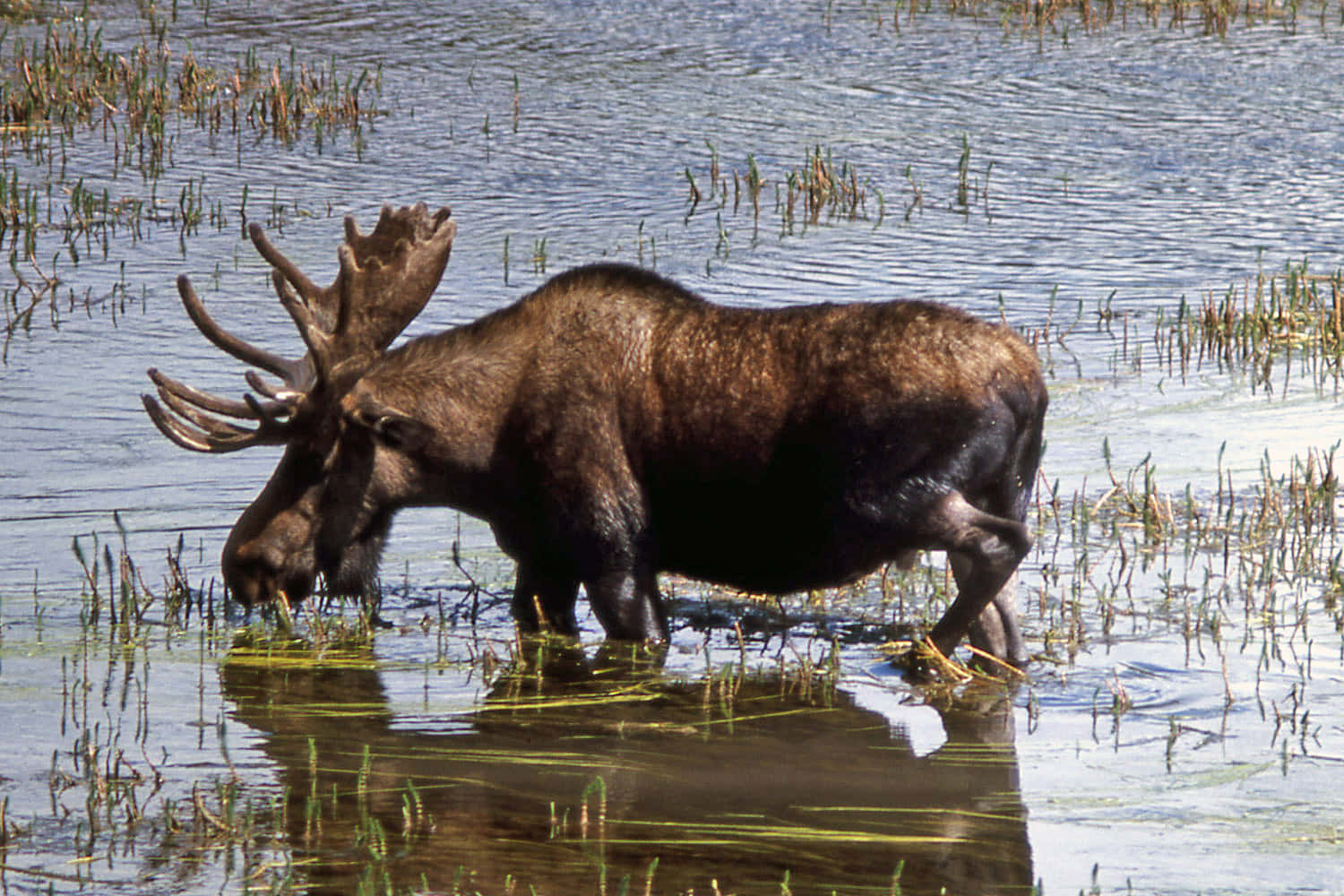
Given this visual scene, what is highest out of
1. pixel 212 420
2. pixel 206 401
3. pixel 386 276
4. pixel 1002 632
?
pixel 386 276

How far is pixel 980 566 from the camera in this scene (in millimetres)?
6469

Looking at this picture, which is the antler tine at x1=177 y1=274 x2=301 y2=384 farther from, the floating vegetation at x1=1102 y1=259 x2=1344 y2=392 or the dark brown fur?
the floating vegetation at x1=1102 y1=259 x2=1344 y2=392

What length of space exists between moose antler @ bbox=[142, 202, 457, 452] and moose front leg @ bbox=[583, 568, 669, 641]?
3.88 ft

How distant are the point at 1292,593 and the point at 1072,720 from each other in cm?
148

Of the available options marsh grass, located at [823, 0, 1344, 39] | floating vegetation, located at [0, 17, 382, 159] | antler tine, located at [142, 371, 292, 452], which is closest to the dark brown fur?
antler tine, located at [142, 371, 292, 452]

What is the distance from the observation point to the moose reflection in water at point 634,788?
486 cm

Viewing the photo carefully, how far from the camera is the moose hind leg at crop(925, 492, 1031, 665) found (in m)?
6.41

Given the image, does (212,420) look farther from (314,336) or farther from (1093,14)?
(1093,14)

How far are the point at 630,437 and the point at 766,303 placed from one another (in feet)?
16.8

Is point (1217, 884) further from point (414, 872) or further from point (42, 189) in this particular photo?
point (42, 189)

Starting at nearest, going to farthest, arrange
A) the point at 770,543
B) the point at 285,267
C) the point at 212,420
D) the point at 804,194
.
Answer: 1. the point at 770,543
2. the point at 285,267
3. the point at 212,420
4. the point at 804,194

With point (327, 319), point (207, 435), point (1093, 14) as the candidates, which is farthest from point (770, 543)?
point (1093, 14)

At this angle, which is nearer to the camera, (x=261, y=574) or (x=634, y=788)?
(x=634, y=788)

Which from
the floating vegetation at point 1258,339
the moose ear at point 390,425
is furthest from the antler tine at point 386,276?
the floating vegetation at point 1258,339
